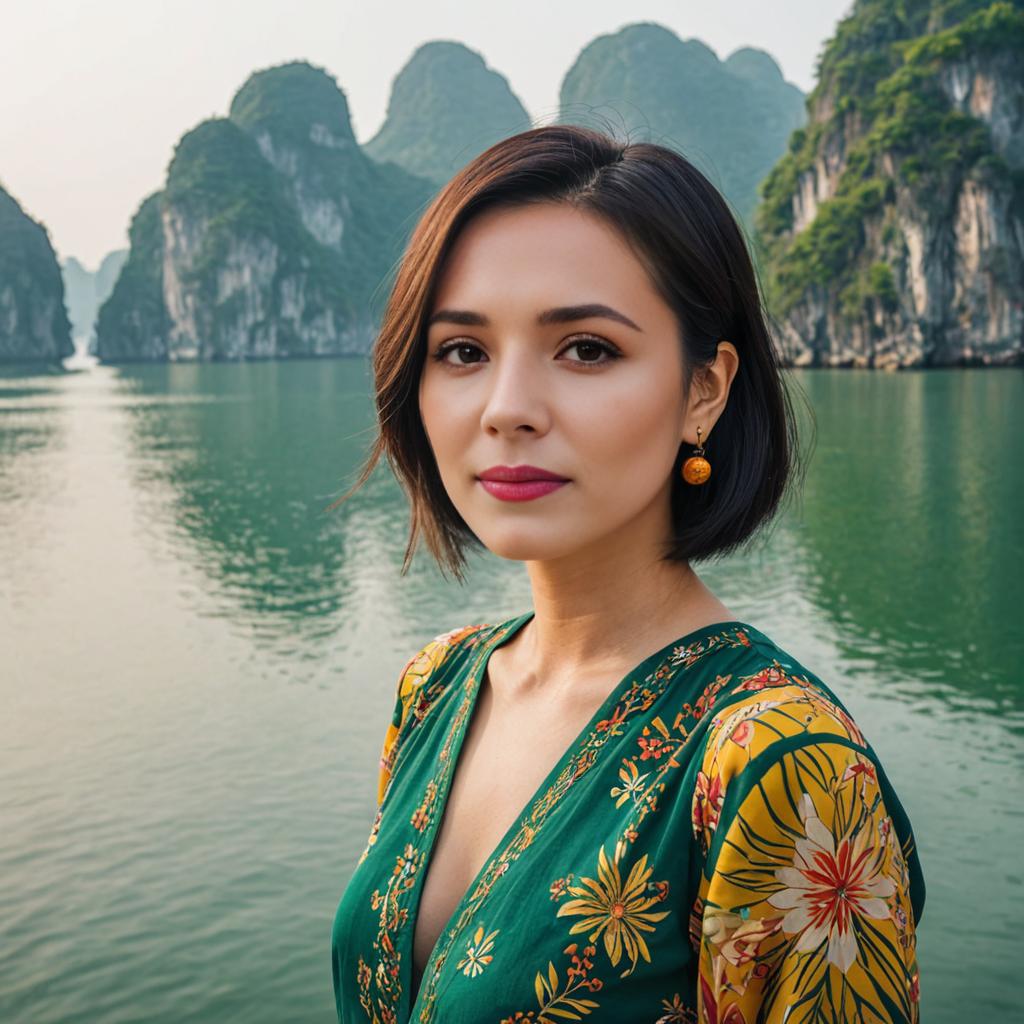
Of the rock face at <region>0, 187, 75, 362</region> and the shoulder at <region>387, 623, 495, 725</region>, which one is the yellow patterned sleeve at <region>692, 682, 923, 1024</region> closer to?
the shoulder at <region>387, 623, 495, 725</region>

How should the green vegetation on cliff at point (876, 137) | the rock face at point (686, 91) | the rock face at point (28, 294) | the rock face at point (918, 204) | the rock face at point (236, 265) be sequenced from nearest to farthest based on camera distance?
the rock face at point (918, 204)
the green vegetation on cliff at point (876, 137)
the rock face at point (28, 294)
the rock face at point (236, 265)
the rock face at point (686, 91)

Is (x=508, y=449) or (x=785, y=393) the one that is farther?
(x=785, y=393)

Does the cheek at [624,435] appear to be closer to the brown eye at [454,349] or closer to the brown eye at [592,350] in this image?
the brown eye at [592,350]

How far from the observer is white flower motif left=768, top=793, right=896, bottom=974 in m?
0.90

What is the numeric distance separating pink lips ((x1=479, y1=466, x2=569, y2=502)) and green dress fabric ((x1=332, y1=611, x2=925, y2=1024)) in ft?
0.67

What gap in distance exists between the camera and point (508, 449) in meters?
1.15

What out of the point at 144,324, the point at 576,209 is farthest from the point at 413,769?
the point at 144,324

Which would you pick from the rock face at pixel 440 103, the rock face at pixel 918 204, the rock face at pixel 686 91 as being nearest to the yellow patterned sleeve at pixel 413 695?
the rock face at pixel 918 204

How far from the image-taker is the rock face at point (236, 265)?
8875 centimetres

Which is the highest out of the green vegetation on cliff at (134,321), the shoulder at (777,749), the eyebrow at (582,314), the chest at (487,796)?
the green vegetation on cliff at (134,321)

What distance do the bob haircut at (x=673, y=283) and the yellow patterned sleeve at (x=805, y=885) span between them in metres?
0.40

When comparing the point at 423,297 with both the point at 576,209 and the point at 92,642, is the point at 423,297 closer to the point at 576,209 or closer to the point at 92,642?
the point at 576,209

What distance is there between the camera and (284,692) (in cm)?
820

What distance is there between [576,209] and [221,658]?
8.31 metres
